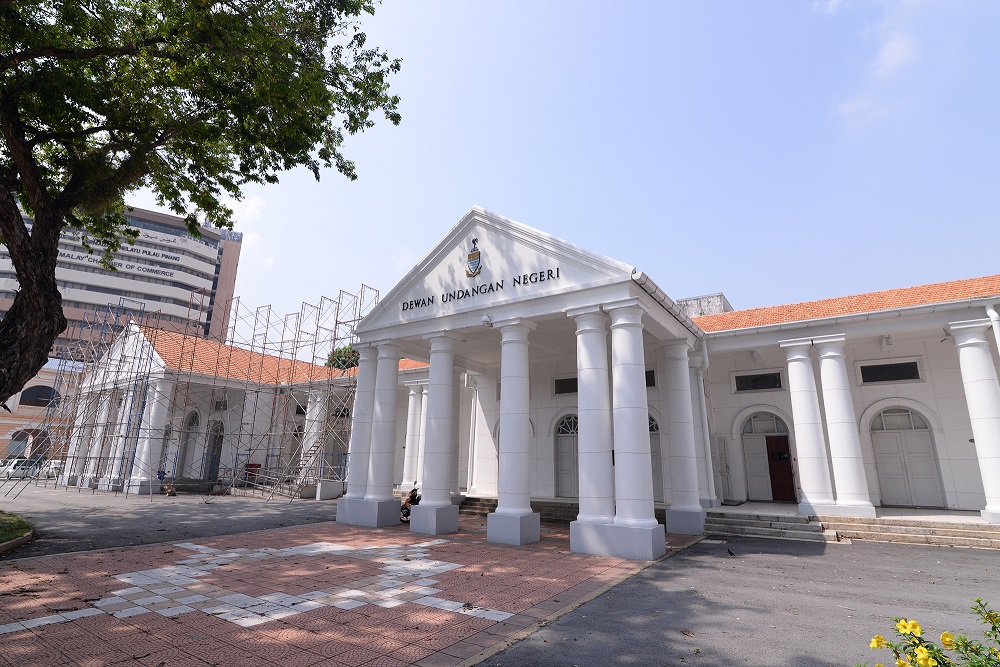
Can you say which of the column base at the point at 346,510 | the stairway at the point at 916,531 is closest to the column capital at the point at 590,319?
the stairway at the point at 916,531

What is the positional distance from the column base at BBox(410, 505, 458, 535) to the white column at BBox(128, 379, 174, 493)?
14894mm

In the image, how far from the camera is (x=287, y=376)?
2708 cm

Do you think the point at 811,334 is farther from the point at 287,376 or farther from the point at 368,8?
the point at 287,376

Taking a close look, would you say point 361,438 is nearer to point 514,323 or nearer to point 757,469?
point 514,323

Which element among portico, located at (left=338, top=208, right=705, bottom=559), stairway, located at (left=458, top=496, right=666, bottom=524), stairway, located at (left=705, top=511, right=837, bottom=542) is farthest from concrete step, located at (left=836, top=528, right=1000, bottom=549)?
stairway, located at (left=458, top=496, right=666, bottom=524)

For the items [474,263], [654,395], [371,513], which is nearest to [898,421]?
[654,395]

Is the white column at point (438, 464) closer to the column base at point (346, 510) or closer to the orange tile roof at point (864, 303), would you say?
the column base at point (346, 510)

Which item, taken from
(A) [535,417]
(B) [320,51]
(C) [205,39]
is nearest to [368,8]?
(B) [320,51]

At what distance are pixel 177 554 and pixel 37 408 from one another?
131 feet

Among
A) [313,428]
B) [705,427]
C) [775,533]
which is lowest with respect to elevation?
[775,533]

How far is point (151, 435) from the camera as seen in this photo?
21266 mm

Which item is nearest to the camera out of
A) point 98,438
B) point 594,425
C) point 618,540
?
point 618,540

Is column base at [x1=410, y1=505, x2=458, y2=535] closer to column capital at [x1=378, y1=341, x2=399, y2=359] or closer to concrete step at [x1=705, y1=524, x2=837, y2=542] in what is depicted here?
column capital at [x1=378, y1=341, x2=399, y2=359]

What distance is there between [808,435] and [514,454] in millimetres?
7848
